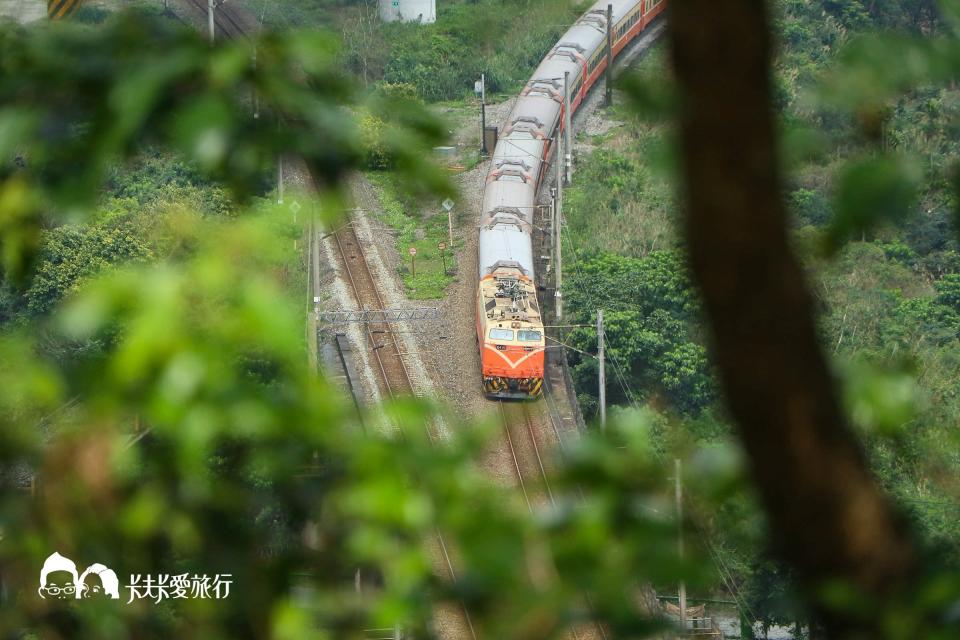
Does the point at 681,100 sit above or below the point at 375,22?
below

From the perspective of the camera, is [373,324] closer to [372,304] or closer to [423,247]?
[372,304]

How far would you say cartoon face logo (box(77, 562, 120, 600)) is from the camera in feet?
6.16

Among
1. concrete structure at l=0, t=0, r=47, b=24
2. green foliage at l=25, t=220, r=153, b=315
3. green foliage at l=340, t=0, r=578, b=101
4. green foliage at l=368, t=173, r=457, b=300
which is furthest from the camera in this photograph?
green foliage at l=340, t=0, r=578, b=101

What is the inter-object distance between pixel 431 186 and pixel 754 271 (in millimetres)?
520

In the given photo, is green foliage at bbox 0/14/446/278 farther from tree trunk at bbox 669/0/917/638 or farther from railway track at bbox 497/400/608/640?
railway track at bbox 497/400/608/640

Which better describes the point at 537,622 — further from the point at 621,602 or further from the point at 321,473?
the point at 321,473

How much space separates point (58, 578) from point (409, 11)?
35.1 m

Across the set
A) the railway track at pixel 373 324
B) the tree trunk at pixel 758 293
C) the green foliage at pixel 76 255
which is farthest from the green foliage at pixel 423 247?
Result: the tree trunk at pixel 758 293

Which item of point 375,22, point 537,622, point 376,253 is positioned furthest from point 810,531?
point 375,22

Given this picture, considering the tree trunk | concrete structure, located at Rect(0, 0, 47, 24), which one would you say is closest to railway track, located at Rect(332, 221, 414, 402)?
concrete structure, located at Rect(0, 0, 47, 24)

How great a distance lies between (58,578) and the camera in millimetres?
2035

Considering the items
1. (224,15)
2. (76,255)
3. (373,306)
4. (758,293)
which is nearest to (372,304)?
(373,306)

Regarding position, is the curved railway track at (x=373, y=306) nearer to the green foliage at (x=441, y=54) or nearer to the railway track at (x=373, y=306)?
the railway track at (x=373, y=306)

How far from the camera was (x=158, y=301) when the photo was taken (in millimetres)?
1402
